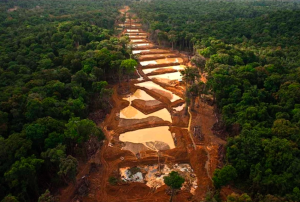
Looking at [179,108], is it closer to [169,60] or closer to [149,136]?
[149,136]

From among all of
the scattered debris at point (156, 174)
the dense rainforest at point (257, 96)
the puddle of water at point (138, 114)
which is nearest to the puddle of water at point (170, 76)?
the dense rainforest at point (257, 96)

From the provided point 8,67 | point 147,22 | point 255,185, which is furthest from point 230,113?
point 147,22

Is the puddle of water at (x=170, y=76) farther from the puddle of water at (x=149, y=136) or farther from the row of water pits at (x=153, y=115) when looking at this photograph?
A: the puddle of water at (x=149, y=136)

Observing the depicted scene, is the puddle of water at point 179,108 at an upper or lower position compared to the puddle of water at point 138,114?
lower

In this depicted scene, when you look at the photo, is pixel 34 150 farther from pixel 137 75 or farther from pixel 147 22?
pixel 147 22

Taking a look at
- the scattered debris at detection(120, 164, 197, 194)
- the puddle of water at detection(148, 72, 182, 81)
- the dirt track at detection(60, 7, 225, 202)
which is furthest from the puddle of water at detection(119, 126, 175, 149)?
the puddle of water at detection(148, 72, 182, 81)

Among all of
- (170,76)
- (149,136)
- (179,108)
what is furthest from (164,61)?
(149,136)
